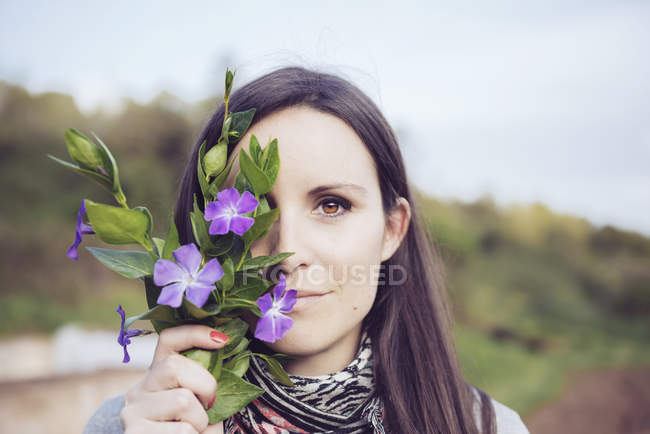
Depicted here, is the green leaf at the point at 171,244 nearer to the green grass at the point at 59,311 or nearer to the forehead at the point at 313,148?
the forehead at the point at 313,148

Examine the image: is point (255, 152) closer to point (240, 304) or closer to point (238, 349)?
point (240, 304)

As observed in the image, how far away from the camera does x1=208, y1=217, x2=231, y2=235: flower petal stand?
51.5 inches

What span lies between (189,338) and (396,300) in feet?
3.93

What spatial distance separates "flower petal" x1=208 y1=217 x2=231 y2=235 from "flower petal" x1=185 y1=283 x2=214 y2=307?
138 mm

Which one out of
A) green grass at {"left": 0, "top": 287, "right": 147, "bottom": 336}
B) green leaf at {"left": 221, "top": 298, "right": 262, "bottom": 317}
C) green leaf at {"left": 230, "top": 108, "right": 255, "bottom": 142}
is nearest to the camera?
green leaf at {"left": 221, "top": 298, "right": 262, "bottom": 317}

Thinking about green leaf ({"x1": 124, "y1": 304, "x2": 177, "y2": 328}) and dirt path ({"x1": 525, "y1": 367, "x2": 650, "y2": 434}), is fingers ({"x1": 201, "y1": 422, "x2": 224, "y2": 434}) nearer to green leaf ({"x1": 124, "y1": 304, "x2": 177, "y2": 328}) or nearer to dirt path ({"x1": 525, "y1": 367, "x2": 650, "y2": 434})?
green leaf ({"x1": 124, "y1": 304, "x2": 177, "y2": 328})

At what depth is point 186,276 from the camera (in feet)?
4.26

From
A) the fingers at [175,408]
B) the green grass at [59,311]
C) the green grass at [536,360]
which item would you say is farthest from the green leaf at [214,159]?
the green grass at [59,311]

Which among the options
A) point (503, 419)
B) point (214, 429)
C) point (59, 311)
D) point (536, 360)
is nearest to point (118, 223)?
point (214, 429)

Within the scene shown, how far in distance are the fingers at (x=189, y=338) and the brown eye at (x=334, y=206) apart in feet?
2.19

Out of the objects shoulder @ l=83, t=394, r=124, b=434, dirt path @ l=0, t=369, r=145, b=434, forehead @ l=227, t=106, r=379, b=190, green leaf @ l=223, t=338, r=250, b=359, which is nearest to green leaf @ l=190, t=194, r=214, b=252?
green leaf @ l=223, t=338, r=250, b=359

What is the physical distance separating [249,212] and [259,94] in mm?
834

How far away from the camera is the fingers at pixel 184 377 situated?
1376 millimetres

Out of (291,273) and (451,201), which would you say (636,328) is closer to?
(451,201)
